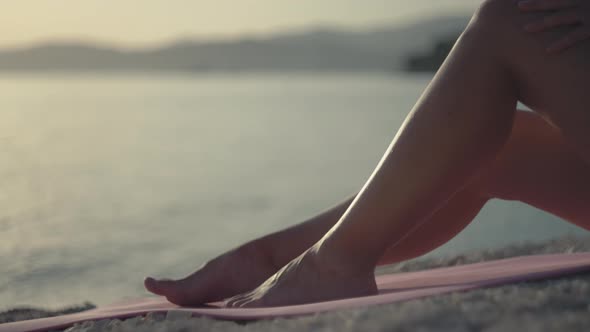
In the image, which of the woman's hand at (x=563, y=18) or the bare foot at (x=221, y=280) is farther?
the bare foot at (x=221, y=280)

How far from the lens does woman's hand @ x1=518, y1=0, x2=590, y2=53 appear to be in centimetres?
78

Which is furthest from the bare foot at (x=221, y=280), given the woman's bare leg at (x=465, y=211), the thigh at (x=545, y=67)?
the thigh at (x=545, y=67)

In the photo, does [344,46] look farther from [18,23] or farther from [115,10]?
[18,23]

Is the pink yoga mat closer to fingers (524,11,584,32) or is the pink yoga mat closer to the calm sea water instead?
fingers (524,11,584,32)

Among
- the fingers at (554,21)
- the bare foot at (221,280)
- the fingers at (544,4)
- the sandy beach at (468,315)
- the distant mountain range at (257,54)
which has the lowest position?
the sandy beach at (468,315)

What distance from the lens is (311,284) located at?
878mm

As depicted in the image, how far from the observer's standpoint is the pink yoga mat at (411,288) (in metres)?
0.76

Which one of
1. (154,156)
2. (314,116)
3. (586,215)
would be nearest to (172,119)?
(314,116)

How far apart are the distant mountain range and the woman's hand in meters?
16.5

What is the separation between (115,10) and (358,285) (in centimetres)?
791

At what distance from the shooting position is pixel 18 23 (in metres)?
6.05

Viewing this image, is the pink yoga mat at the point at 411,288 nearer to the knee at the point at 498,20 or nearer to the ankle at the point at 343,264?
the ankle at the point at 343,264

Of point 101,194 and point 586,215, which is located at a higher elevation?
point 101,194

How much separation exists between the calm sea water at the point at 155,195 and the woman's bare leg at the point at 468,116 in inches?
31.4
